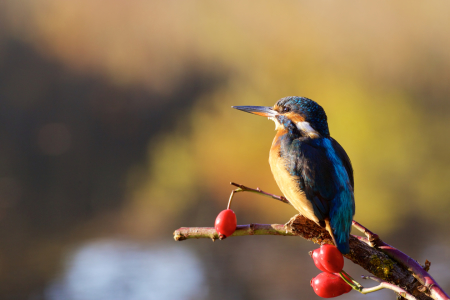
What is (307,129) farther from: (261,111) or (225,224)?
(225,224)

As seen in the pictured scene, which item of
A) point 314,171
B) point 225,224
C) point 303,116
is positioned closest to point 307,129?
point 303,116

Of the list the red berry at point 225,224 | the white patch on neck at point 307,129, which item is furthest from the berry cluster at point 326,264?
the white patch on neck at point 307,129

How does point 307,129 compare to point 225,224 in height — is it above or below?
above

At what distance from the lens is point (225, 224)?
59 centimetres

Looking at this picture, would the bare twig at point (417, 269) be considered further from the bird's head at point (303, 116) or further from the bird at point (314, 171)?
the bird's head at point (303, 116)

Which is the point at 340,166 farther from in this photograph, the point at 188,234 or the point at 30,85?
the point at 30,85

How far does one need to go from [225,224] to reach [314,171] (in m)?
0.19

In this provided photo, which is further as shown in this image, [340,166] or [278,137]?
[278,137]

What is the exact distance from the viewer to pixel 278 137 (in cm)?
80

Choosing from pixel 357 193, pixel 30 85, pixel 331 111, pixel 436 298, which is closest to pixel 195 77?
pixel 331 111

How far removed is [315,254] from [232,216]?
0.14 metres

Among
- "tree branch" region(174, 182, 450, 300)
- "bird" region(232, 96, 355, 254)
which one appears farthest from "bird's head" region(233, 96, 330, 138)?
"tree branch" region(174, 182, 450, 300)

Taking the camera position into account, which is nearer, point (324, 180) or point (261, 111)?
point (324, 180)

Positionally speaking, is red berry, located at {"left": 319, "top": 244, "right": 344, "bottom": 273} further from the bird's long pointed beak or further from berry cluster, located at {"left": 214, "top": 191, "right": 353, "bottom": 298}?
the bird's long pointed beak
